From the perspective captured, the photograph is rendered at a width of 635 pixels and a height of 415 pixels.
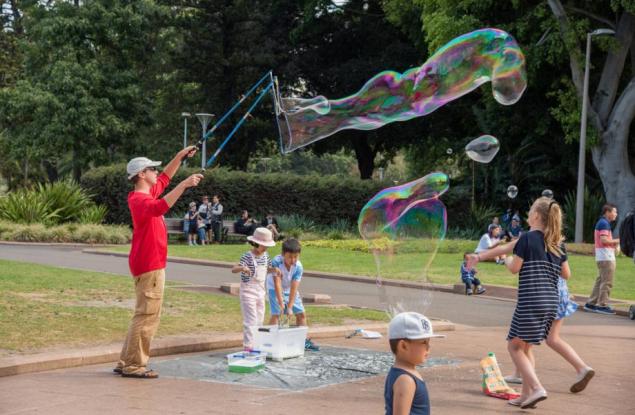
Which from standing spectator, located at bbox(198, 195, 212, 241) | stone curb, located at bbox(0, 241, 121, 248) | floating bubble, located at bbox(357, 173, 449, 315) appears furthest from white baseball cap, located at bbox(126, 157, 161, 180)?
standing spectator, located at bbox(198, 195, 212, 241)

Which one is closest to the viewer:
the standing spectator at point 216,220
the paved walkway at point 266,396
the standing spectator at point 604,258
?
the paved walkway at point 266,396

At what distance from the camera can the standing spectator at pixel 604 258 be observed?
15.5 meters

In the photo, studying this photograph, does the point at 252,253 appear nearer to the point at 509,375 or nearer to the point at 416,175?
the point at 509,375

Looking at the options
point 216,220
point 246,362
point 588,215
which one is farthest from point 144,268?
point 588,215

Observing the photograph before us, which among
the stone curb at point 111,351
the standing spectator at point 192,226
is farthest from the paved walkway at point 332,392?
the standing spectator at point 192,226

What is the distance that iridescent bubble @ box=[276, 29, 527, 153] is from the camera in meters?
11.0

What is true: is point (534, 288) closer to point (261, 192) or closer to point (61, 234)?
point (61, 234)

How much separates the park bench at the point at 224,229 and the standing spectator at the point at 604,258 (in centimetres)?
1748

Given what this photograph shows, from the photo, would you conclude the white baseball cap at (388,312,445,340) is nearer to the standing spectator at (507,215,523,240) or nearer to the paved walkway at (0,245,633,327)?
the paved walkway at (0,245,633,327)

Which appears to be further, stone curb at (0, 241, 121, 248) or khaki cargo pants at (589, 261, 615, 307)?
stone curb at (0, 241, 121, 248)

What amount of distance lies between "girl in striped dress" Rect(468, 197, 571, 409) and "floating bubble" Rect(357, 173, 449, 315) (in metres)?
1.84

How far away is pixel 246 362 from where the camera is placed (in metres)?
8.68

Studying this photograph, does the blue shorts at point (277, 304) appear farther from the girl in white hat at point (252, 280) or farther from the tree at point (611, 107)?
the tree at point (611, 107)

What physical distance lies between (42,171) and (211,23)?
22.4 meters
